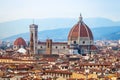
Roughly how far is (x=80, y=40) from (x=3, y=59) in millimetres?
27388

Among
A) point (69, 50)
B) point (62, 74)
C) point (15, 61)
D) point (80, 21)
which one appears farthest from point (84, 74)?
point (80, 21)

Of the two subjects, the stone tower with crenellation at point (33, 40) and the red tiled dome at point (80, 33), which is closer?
the stone tower with crenellation at point (33, 40)

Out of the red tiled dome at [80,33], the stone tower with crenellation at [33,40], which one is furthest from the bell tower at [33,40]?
the red tiled dome at [80,33]

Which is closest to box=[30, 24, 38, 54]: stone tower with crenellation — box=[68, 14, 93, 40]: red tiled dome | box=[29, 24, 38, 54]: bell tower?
box=[29, 24, 38, 54]: bell tower

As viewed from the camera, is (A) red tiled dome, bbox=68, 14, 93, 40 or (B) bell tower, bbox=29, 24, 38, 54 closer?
(B) bell tower, bbox=29, 24, 38, 54

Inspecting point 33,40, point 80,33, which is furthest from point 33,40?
point 80,33

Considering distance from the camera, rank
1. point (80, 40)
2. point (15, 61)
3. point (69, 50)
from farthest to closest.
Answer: point (80, 40), point (69, 50), point (15, 61)

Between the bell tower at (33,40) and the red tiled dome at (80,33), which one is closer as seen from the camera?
the bell tower at (33,40)

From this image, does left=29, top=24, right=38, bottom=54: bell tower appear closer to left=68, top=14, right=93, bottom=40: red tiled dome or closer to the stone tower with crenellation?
the stone tower with crenellation

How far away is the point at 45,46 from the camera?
8731 cm

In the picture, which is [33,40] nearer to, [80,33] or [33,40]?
[33,40]

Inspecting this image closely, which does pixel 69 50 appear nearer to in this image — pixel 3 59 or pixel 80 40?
pixel 80 40

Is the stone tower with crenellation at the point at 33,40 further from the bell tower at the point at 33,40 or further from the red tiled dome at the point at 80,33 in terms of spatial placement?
the red tiled dome at the point at 80,33

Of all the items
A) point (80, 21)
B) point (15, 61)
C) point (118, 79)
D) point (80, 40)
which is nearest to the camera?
point (118, 79)
